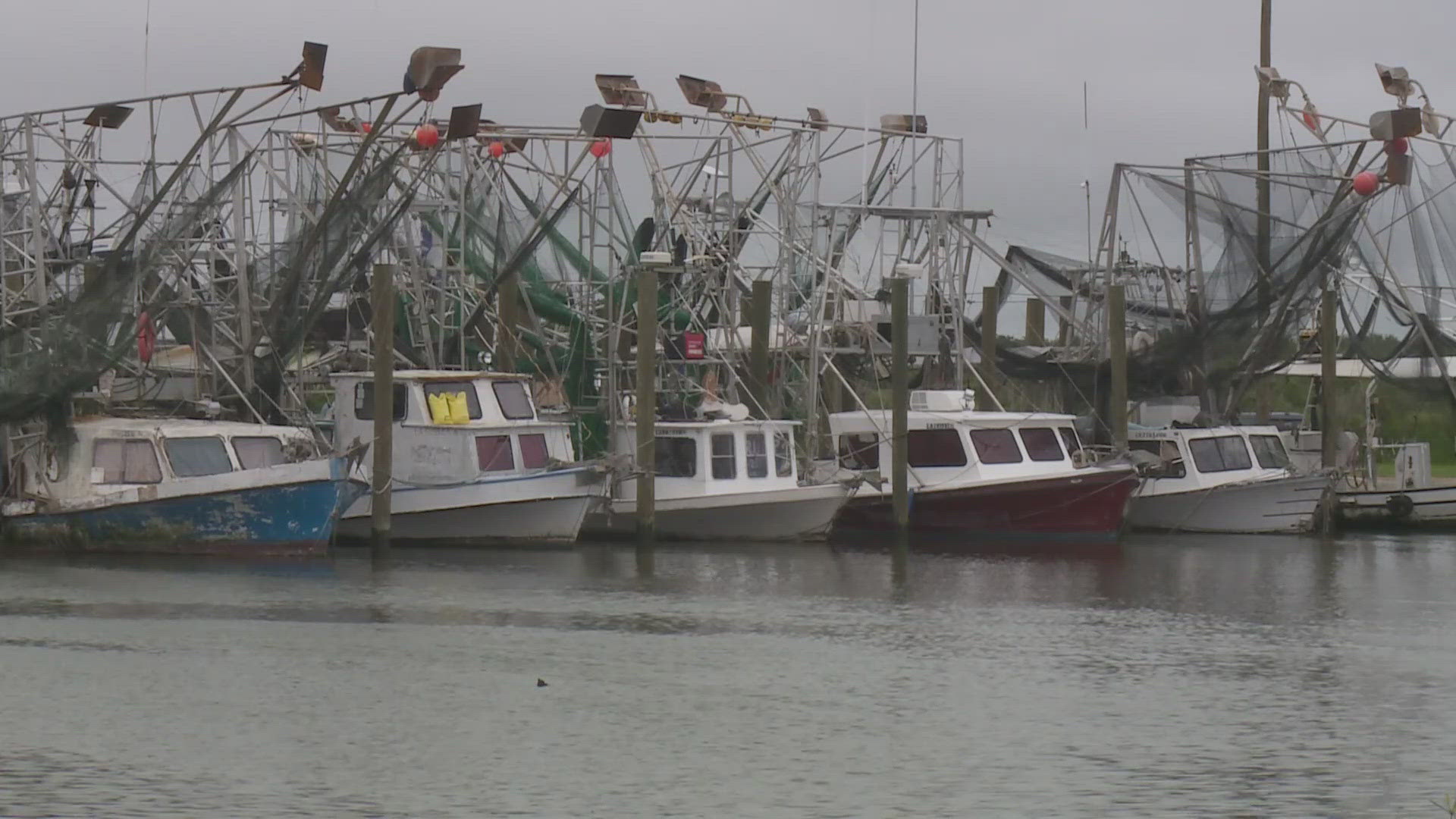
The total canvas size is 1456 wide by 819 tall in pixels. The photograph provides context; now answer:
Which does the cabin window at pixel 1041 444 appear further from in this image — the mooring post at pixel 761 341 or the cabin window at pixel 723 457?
the cabin window at pixel 723 457

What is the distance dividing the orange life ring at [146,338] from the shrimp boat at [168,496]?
4.66 feet

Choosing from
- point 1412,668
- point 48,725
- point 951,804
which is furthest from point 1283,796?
point 48,725

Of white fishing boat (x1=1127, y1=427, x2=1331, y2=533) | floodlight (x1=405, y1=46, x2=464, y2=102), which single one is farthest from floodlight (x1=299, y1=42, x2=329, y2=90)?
white fishing boat (x1=1127, y1=427, x2=1331, y2=533)

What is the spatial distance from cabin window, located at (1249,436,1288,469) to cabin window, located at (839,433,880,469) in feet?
23.0

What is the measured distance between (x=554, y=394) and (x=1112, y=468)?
9007 mm

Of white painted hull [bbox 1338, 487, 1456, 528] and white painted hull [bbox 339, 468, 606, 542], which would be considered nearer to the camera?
white painted hull [bbox 339, 468, 606, 542]

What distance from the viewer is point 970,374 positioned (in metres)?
42.5

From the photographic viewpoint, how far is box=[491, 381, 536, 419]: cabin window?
34156mm

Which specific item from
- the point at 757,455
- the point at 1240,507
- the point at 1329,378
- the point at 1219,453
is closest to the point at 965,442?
the point at 757,455

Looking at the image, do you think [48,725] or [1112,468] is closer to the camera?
[48,725]

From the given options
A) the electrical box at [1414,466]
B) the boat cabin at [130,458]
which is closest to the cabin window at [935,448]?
the electrical box at [1414,466]

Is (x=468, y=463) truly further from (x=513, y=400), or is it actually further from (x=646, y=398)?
(x=646, y=398)

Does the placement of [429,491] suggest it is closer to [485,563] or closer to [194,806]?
[485,563]

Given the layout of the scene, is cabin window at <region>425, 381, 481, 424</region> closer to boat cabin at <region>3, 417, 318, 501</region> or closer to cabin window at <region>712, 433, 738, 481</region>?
boat cabin at <region>3, 417, 318, 501</region>
